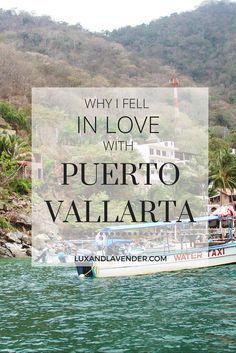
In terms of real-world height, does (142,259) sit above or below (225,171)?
below

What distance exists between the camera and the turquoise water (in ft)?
39.7

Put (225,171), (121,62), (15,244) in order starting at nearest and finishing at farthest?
1. (15,244)
2. (225,171)
3. (121,62)

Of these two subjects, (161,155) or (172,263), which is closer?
(172,263)

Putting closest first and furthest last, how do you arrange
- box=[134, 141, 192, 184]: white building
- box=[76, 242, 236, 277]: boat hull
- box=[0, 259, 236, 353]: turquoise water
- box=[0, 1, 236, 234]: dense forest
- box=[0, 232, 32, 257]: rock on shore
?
box=[0, 259, 236, 353]: turquoise water < box=[76, 242, 236, 277]: boat hull < box=[0, 232, 32, 257]: rock on shore < box=[0, 1, 236, 234]: dense forest < box=[134, 141, 192, 184]: white building

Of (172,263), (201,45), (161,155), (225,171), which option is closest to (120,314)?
(172,263)

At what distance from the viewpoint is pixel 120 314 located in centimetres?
1566

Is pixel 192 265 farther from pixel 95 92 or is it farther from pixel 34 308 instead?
pixel 95 92

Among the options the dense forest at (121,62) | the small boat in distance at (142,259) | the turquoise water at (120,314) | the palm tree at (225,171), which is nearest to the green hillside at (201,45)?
the dense forest at (121,62)

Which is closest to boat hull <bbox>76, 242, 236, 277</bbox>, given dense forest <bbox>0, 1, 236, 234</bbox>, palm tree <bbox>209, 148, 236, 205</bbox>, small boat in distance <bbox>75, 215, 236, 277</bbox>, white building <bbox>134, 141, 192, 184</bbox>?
small boat in distance <bbox>75, 215, 236, 277</bbox>

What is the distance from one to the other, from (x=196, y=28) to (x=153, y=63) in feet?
126

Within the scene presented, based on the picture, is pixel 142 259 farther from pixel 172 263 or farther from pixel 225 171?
pixel 225 171

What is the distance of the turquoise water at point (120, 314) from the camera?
1210 centimetres

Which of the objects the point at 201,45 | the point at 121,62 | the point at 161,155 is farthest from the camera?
the point at 201,45

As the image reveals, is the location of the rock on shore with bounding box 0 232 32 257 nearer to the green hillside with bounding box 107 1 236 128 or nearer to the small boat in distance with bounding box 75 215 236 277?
the small boat in distance with bounding box 75 215 236 277
